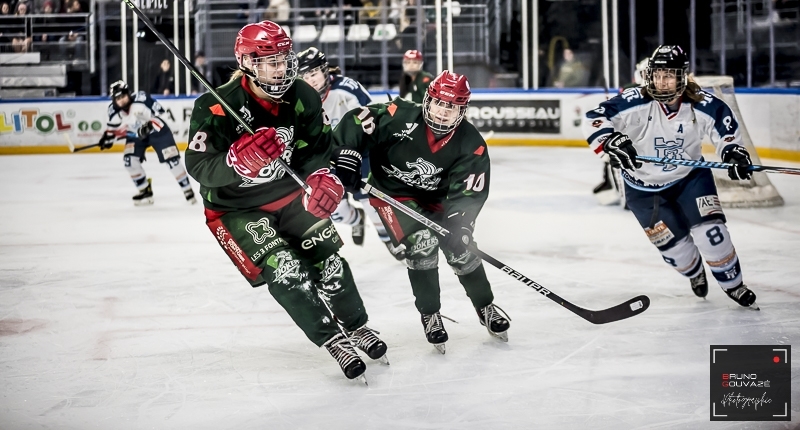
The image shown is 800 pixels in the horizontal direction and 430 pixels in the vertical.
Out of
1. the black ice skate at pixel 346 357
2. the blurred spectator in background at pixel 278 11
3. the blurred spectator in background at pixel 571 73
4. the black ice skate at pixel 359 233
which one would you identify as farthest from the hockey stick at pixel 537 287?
the blurred spectator in background at pixel 571 73

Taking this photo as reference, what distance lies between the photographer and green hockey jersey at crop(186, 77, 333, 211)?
8.61 feet

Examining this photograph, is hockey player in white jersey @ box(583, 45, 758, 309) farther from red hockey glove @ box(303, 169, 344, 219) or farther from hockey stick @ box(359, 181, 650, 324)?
red hockey glove @ box(303, 169, 344, 219)

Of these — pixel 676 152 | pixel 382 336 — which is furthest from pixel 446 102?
pixel 676 152

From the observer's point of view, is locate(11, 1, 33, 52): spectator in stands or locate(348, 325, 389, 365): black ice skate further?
locate(11, 1, 33, 52): spectator in stands

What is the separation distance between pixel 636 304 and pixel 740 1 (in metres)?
7.42

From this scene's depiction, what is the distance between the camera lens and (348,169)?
3.03 meters

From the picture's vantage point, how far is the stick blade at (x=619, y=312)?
3.12 metres

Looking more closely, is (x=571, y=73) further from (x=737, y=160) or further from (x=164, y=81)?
(x=737, y=160)

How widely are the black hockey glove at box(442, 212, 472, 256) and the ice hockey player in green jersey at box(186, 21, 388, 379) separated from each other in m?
0.34

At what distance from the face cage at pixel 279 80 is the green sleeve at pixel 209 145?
0.13 meters

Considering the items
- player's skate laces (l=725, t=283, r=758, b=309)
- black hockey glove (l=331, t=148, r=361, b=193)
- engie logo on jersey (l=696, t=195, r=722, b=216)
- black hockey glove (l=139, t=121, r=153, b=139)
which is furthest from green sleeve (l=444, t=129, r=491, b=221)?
black hockey glove (l=139, t=121, r=153, b=139)

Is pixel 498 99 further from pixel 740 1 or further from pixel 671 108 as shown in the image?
pixel 671 108

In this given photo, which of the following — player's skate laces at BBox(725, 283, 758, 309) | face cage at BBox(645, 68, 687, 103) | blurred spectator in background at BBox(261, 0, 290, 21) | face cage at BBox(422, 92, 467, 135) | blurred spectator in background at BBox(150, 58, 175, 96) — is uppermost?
blurred spectator in background at BBox(261, 0, 290, 21)

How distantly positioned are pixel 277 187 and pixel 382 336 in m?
0.77
